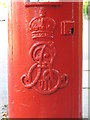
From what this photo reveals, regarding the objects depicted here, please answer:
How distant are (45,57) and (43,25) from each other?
26 cm

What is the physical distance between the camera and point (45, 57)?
2.37 metres

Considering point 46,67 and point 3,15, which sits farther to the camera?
point 3,15

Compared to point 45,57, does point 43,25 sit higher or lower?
higher

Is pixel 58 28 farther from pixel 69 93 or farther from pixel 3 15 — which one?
pixel 3 15

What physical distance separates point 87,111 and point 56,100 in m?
2.14

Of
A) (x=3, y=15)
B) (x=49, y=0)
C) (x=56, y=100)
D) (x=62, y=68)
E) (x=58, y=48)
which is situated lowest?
(x=56, y=100)

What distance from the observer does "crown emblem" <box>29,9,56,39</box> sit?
2322 millimetres

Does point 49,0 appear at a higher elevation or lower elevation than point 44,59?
higher

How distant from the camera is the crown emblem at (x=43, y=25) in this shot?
2.32 m

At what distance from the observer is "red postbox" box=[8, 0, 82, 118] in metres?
2.33

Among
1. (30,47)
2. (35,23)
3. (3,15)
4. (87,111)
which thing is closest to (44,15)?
(35,23)

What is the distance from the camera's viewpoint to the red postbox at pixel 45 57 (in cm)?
233

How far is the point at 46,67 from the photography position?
2.37 m

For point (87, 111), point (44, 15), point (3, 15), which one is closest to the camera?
point (44, 15)
